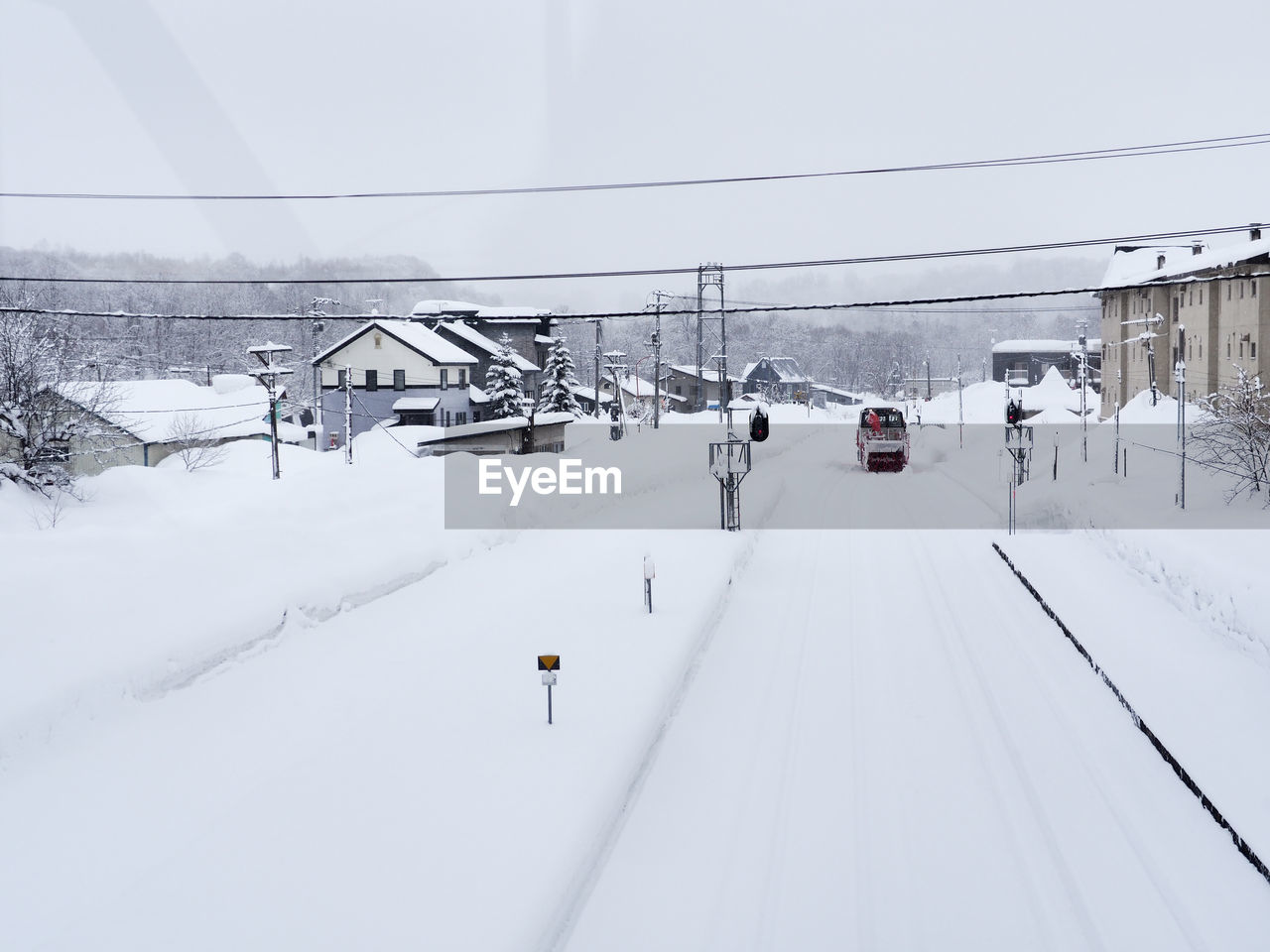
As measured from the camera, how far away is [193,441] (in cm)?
4475

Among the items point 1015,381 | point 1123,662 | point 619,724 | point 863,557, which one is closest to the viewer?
point 619,724

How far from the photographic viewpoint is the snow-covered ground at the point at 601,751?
7.42 metres

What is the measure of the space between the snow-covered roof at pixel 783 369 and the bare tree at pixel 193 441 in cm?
10026

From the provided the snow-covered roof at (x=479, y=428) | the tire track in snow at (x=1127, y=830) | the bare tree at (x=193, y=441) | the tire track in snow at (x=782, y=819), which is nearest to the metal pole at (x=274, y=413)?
the bare tree at (x=193, y=441)

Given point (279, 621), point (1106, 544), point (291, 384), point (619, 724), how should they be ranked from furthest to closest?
1. point (291, 384)
2. point (1106, 544)
3. point (279, 621)
4. point (619, 724)

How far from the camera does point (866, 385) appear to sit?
576 feet

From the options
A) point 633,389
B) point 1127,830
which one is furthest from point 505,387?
point 1127,830

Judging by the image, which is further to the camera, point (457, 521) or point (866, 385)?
point (866, 385)

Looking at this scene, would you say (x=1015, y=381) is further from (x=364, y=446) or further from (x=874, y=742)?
(x=874, y=742)

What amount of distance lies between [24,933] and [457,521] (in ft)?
56.6

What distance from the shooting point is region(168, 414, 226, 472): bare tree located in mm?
42969

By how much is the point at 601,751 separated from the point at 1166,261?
76.6 meters

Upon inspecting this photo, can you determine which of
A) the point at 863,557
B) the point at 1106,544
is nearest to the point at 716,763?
the point at 863,557

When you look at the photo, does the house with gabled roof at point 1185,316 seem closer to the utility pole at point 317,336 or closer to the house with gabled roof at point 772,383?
the utility pole at point 317,336
